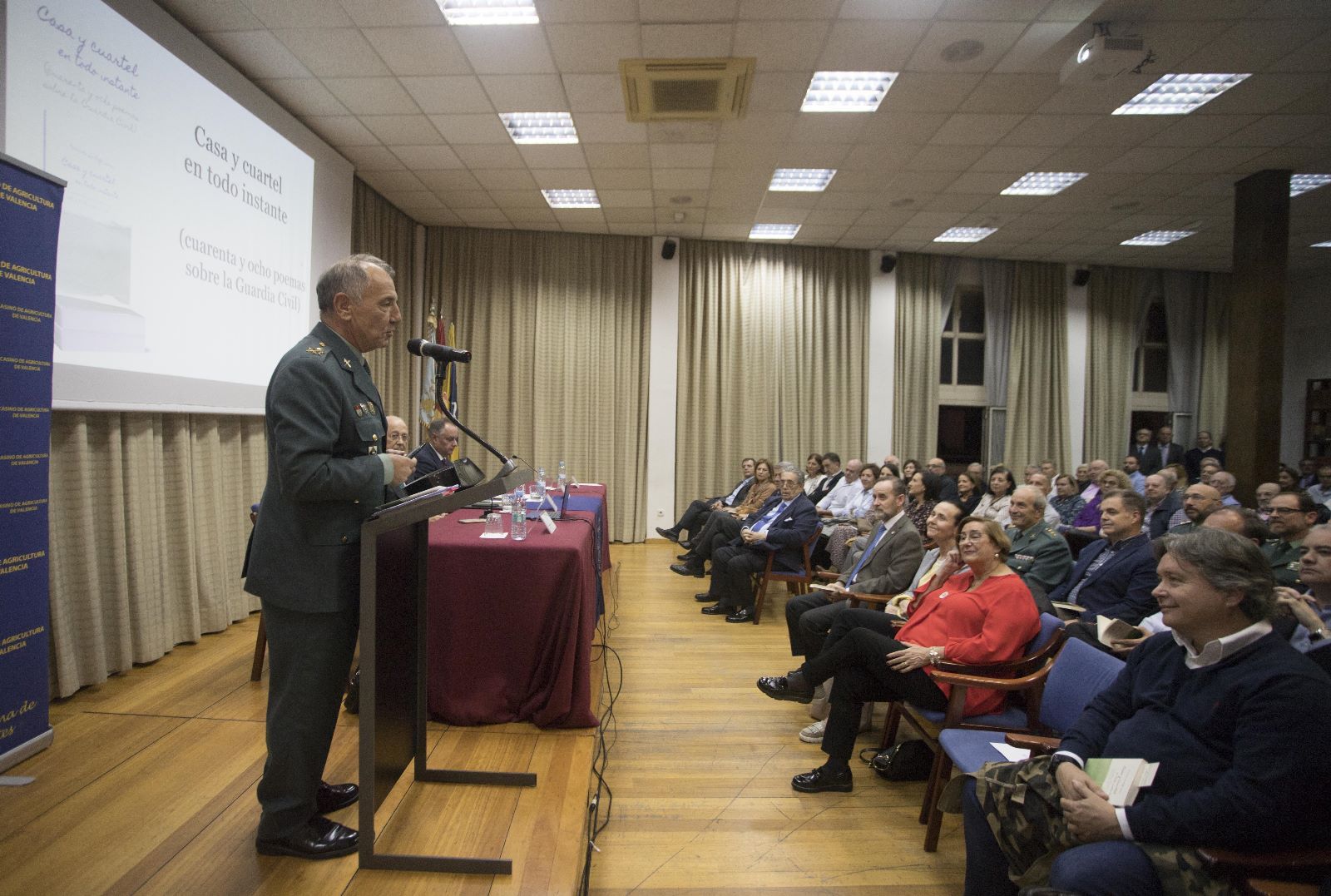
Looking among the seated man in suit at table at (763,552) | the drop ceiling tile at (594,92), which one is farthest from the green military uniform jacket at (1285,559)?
the drop ceiling tile at (594,92)

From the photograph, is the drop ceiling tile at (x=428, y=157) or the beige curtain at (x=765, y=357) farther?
the beige curtain at (x=765, y=357)

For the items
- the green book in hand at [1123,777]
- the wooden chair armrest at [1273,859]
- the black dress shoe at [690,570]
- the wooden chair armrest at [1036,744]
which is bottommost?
the black dress shoe at [690,570]

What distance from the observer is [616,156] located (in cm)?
526

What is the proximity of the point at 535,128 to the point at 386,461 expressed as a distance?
4.23 meters

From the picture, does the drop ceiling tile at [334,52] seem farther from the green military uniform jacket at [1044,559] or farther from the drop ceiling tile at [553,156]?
the green military uniform jacket at [1044,559]

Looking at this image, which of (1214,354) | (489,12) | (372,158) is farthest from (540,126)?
(1214,354)

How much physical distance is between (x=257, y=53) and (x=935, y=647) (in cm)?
477

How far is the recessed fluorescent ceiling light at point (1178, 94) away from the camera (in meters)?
4.05

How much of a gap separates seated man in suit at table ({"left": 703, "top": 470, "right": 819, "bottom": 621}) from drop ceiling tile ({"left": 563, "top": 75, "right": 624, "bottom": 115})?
2822 mm

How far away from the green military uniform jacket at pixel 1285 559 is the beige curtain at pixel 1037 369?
5.46m

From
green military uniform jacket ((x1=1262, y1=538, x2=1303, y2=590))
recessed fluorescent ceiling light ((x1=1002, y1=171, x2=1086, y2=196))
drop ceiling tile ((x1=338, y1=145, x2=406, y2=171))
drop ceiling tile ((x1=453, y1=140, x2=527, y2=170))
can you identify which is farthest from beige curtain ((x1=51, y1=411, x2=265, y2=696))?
recessed fluorescent ceiling light ((x1=1002, y1=171, x2=1086, y2=196))

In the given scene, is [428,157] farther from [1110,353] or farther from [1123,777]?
[1110,353]

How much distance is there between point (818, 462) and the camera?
728cm

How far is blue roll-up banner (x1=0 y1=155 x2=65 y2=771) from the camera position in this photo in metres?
2.05
